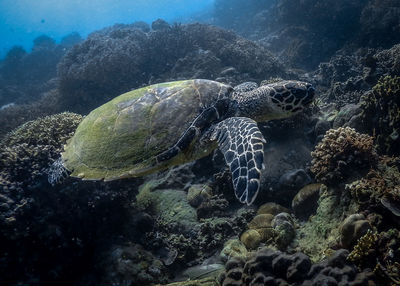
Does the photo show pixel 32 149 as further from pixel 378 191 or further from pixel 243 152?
pixel 378 191

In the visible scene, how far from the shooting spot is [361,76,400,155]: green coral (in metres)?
4.20

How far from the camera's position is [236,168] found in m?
3.41

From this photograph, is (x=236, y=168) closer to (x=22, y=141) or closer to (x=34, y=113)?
(x=22, y=141)

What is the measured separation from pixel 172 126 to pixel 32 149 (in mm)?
3146

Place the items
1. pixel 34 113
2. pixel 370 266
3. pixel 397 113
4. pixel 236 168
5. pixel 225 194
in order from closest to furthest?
1. pixel 370 266
2. pixel 236 168
3. pixel 397 113
4. pixel 225 194
5. pixel 34 113

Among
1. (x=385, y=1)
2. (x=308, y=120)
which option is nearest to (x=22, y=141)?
(x=308, y=120)

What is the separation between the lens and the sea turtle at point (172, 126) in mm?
4082

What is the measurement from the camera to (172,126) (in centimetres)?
423

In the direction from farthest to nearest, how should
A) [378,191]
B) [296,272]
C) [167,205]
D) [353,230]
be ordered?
[167,205] < [378,191] < [353,230] < [296,272]

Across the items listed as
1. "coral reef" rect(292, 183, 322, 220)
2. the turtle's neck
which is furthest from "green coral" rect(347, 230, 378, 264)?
the turtle's neck

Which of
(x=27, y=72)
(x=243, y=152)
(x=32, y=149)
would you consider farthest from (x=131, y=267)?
(x=27, y=72)

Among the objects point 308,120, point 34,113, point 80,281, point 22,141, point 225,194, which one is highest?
point 34,113

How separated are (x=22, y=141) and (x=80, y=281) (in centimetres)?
343

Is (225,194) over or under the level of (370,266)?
over
